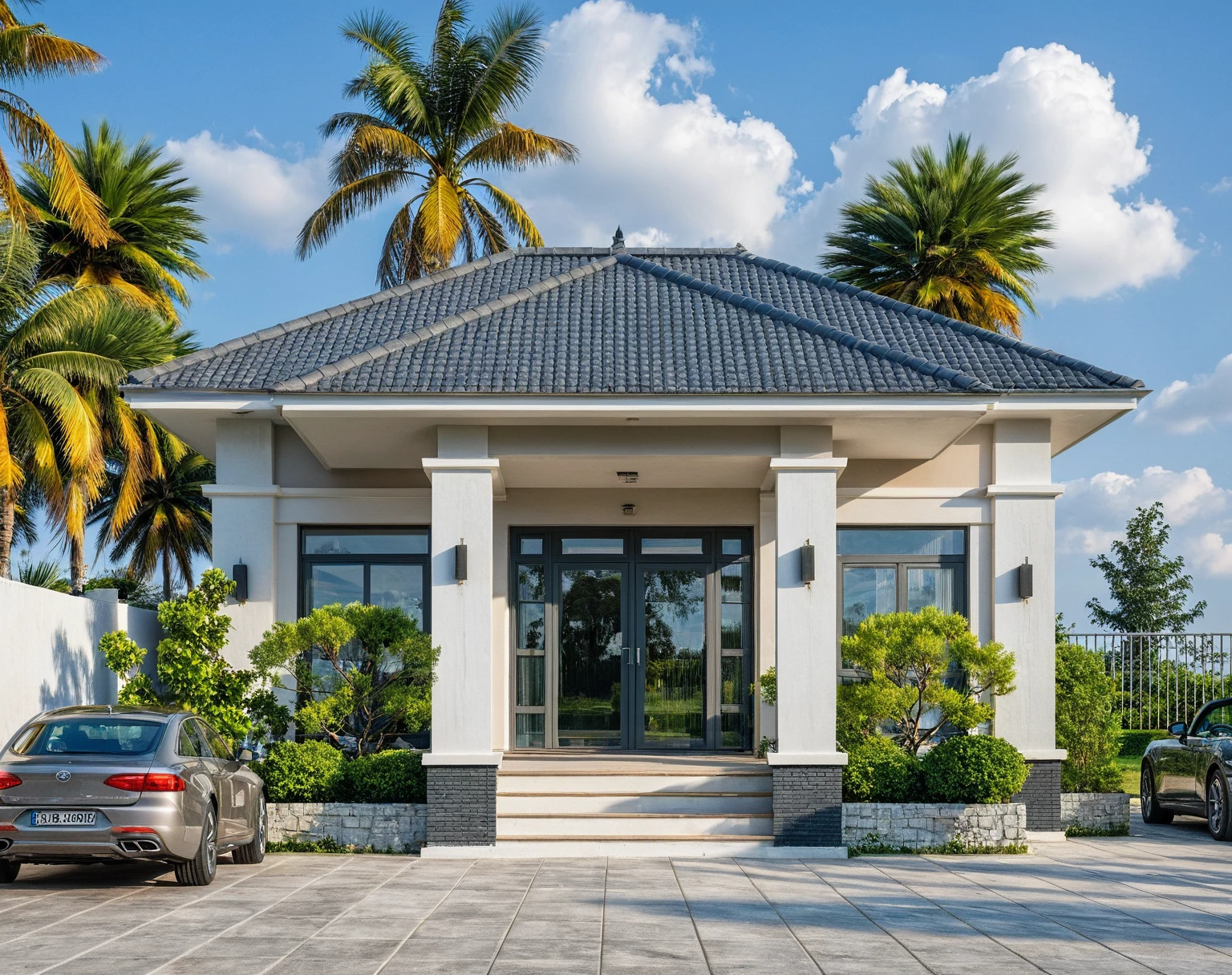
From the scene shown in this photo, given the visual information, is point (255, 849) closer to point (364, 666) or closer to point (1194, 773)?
point (364, 666)

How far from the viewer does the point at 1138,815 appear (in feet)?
60.2

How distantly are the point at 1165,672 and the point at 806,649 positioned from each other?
35.9 feet

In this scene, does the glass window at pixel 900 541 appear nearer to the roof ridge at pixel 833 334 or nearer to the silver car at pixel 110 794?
the roof ridge at pixel 833 334

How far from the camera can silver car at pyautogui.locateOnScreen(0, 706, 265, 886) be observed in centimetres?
980

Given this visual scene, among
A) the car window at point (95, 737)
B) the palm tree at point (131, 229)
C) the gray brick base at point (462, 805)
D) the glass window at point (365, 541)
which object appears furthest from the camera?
the palm tree at point (131, 229)

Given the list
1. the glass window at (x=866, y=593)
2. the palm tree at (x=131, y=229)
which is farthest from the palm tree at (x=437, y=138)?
the glass window at (x=866, y=593)

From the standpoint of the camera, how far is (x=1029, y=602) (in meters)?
15.1

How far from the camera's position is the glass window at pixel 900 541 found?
52.1 ft

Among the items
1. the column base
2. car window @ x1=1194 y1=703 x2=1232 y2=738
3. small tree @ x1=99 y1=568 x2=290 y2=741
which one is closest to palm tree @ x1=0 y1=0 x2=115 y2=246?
small tree @ x1=99 y1=568 x2=290 y2=741

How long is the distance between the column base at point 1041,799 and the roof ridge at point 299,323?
33.5ft

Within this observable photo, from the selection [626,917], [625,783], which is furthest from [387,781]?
[626,917]

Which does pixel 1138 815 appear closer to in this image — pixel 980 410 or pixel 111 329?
pixel 980 410

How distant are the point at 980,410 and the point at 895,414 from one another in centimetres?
88

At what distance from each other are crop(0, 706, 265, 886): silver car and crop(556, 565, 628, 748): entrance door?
6515 mm
